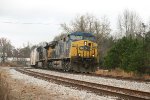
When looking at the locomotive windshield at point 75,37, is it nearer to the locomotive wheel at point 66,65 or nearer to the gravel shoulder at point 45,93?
the locomotive wheel at point 66,65

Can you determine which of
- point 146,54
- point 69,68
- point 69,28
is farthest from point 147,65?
point 69,28

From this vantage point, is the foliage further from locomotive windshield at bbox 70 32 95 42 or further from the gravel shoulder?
the gravel shoulder

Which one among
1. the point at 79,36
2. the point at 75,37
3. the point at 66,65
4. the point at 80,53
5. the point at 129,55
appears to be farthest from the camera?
the point at 66,65

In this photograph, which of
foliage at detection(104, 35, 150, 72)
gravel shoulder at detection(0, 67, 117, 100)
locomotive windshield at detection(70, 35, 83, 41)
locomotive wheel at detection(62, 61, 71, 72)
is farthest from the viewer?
locomotive wheel at detection(62, 61, 71, 72)

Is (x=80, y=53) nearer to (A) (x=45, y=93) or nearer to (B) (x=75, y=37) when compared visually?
(B) (x=75, y=37)

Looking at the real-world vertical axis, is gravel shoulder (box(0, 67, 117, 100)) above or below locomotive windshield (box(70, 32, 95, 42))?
below

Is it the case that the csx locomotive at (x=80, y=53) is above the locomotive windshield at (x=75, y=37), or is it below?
below

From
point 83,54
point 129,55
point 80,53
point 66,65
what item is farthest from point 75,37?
point 129,55

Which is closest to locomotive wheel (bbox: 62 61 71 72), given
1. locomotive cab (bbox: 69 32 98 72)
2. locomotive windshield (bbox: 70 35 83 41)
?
locomotive cab (bbox: 69 32 98 72)

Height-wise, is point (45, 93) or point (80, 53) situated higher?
point (80, 53)

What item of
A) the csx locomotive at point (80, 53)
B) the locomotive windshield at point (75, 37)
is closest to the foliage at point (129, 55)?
the csx locomotive at point (80, 53)

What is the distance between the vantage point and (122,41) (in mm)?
29156

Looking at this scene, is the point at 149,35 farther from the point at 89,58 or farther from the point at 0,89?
the point at 0,89

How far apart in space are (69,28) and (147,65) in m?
52.8
